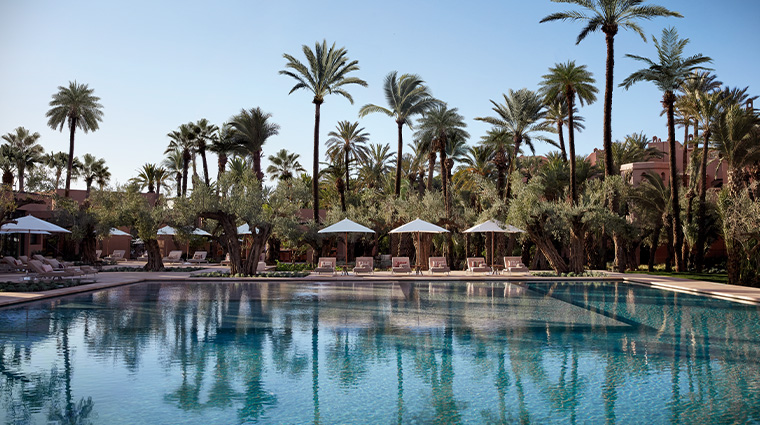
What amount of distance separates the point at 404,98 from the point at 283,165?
24.7 metres

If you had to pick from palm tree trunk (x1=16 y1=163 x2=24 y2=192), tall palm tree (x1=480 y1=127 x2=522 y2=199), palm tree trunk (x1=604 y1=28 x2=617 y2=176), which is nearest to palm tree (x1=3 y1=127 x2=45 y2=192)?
palm tree trunk (x1=16 y1=163 x2=24 y2=192)

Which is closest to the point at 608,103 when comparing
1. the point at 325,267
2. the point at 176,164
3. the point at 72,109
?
the point at 325,267

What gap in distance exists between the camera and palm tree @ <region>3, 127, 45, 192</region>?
5009 centimetres

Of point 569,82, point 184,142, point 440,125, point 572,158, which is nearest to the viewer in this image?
point 572,158

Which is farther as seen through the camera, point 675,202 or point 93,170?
point 93,170

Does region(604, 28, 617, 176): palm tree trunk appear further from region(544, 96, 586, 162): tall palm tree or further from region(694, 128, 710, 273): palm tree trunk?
region(544, 96, 586, 162): tall palm tree

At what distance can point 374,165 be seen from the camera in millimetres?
53281

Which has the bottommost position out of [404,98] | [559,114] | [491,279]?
[491,279]

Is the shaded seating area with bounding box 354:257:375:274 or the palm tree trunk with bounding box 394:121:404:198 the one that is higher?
the palm tree trunk with bounding box 394:121:404:198

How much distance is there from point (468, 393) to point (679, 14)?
26.2m

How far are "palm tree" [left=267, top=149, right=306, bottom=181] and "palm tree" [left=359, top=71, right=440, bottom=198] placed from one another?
22.4m

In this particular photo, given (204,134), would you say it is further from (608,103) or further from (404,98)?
(608,103)

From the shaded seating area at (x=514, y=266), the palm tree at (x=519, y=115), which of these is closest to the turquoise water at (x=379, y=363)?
the shaded seating area at (x=514, y=266)

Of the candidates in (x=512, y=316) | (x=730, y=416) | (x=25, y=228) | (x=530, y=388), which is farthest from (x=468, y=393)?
(x=25, y=228)
